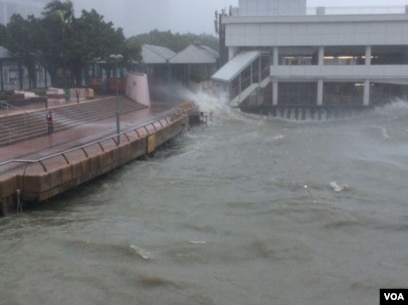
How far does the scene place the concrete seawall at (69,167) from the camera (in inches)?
742

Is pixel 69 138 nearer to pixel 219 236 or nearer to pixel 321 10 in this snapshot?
pixel 219 236

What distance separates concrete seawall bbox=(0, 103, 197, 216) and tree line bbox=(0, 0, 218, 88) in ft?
57.1

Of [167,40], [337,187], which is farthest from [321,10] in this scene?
[167,40]

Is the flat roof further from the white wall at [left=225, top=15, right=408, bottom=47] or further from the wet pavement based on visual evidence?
the wet pavement

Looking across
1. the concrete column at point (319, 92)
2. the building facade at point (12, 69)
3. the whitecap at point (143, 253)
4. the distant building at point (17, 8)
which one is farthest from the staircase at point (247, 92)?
the whitecap at point (143, 253)

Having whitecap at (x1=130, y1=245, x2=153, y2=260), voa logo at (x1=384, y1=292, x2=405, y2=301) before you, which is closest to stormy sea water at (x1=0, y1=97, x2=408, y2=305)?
whitecap at (x1=130, y1=245, x2=153, y2=260)

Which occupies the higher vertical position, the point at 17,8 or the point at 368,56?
the point at 17,8

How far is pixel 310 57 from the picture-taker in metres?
56.1

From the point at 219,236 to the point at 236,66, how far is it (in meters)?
36.1

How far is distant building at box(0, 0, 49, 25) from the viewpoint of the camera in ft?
204

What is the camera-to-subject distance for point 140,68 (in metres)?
67.2

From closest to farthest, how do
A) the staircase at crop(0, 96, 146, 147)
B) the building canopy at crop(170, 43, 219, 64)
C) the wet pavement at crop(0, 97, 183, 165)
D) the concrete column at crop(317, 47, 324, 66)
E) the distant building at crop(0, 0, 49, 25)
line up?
the wet pavement at crop(0, 97, 183, 165)
the staircase at crop(0, 96, 146, 147)
the concrete column at crop(317, 47, 324, 66)
the building canopy at crop(170, 43, 219, 64)
the distant building at crop(0, 0, 49, 25)

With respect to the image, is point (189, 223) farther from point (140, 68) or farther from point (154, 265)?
point (140, 68)

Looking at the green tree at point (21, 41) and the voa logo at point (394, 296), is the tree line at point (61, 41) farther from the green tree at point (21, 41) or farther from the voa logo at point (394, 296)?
the voa logo at point (394, 296)
